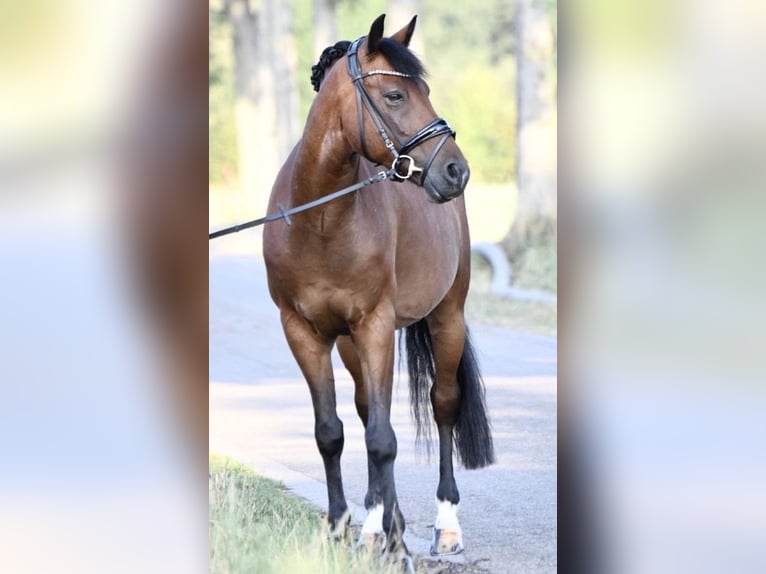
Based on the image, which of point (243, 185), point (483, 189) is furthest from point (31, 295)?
point (483, 189)

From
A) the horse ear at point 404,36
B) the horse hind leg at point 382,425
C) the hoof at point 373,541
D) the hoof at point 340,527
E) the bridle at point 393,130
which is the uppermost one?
the horse ear at point 404,36

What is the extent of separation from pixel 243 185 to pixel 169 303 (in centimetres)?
409

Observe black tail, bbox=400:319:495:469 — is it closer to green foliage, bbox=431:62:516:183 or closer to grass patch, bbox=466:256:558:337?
grass patch, bbox=466:256:558:337

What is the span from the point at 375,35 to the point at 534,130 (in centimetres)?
659

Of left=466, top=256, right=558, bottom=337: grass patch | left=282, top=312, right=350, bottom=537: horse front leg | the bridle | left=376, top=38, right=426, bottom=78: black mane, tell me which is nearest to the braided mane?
the bridle

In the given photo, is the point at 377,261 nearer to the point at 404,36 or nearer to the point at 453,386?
the point at 404,36

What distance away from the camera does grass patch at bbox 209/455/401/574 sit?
3059 millimetres

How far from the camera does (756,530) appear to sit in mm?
2248

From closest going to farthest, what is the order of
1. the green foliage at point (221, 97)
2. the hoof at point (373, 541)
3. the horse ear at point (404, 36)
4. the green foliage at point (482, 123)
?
the horse ear at point (404, 36)
the hoof at point (373, 541)
the green foliage at point (221, 97)
the green foliage at point (482, 123)

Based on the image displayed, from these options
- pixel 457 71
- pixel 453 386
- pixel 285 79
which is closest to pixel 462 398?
pixel 453 386

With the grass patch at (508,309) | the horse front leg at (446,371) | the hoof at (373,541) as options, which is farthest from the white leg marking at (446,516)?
the grass patch at (508,309)

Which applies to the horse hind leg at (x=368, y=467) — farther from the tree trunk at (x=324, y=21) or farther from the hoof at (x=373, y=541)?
the tree trunk at (x=324, y=21)

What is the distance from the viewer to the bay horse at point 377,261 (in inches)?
124

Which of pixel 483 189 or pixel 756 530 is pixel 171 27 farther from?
pixel 483 189
